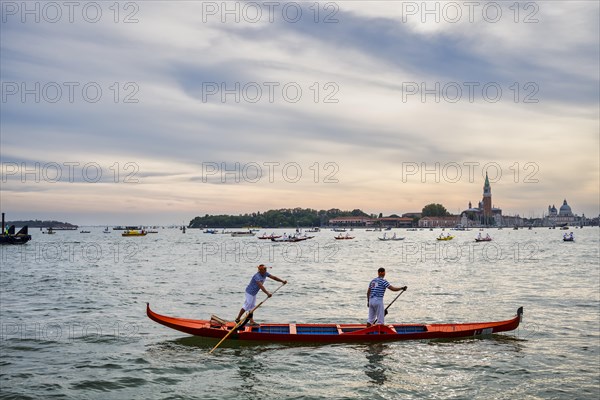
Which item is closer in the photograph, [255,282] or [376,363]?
[376,363]

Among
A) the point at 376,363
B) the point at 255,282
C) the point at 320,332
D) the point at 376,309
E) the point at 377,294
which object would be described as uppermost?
the point at 255,282

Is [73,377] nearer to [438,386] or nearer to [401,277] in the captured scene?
[438,386]

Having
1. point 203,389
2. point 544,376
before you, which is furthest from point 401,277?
point 203,389

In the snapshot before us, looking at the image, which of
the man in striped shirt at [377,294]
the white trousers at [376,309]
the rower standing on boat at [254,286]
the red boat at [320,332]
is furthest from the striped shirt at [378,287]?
the rower standing on boat at [254,286]

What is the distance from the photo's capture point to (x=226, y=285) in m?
40.9

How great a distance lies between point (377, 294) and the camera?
18.8 meters

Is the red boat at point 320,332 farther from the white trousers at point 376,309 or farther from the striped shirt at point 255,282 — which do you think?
the striped shirt at point 255,282

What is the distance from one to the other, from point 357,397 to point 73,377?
8.14 meters

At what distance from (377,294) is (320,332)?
2.53m

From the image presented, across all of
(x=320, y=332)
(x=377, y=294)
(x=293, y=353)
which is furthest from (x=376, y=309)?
(x=293, y=353)

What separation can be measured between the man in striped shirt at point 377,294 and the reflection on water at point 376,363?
1.03 m

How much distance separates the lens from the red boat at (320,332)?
61.8ft

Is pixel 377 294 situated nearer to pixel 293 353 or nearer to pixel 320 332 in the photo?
pixel 320 332

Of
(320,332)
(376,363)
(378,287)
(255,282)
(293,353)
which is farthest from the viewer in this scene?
(320,332)
